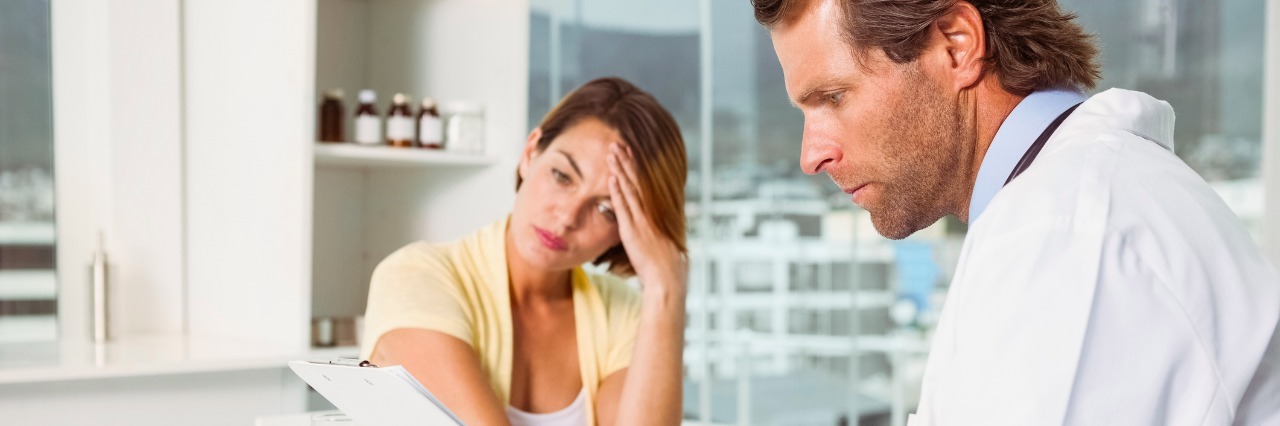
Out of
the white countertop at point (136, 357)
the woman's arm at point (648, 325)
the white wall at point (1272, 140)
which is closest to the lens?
the woman's arm at point (648, 325)

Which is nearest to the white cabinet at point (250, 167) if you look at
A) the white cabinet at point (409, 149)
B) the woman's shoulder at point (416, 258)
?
the white cabinet at point (409, 149)

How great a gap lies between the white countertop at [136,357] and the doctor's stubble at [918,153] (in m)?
1.20

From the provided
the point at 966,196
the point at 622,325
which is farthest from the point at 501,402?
the point at 966,196

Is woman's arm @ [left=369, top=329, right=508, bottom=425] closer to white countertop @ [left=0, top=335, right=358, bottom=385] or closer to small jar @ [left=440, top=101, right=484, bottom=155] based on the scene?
white countertop @ [left=0, top=335, right=358, bottom=385]

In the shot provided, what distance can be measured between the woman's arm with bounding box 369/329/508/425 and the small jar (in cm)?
70

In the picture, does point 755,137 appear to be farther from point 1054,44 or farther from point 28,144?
point 1054,44

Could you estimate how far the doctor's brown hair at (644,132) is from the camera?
5.14ft

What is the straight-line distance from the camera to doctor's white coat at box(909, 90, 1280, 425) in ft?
1.94

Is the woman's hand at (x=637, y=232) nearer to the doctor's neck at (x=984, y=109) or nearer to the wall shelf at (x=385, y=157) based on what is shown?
the wall shelf at (x=385, y=157)

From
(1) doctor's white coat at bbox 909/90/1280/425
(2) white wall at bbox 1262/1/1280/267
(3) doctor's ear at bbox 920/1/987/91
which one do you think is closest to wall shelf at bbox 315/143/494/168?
(3) doctor's ear at bbox 920/1/987/91

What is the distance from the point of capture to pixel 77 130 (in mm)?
2066

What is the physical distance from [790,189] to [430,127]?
1.83 meters

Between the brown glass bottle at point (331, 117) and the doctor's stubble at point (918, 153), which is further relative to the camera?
the brown glass bottle at point (331, 117)

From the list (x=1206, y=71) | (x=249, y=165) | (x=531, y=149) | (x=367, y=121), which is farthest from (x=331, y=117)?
(x=1206, y=71)
